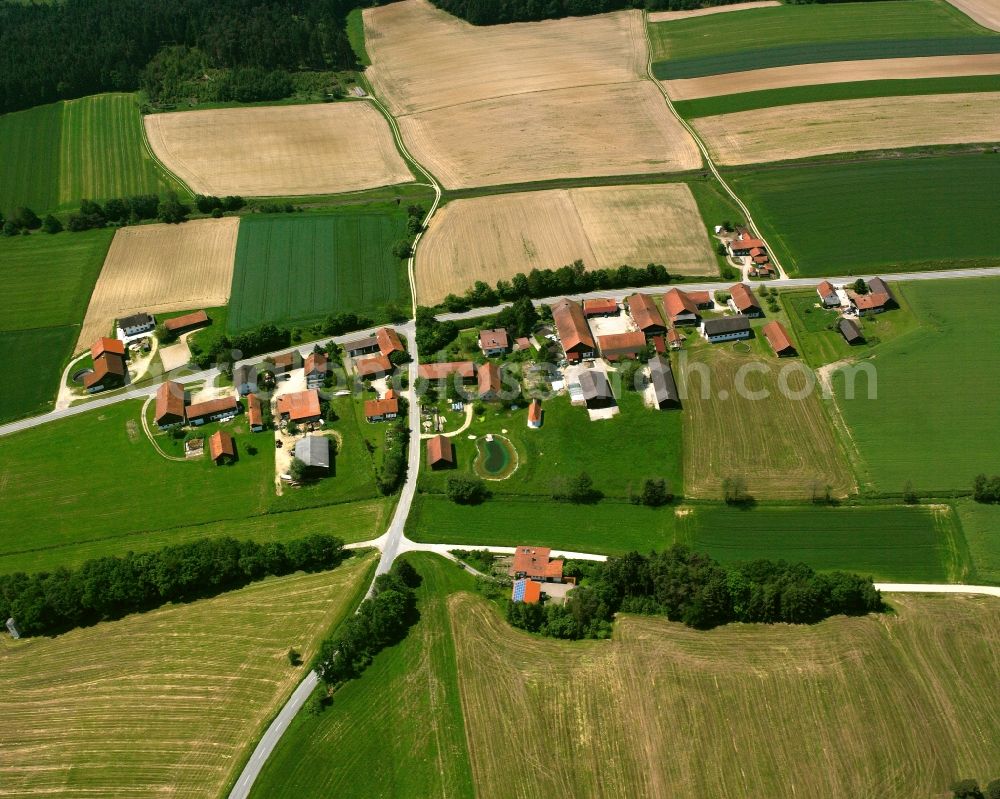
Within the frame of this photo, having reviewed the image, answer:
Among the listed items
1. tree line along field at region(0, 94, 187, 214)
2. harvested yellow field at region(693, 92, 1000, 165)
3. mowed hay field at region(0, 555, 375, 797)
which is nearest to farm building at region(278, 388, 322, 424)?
mowed hay field at region(0, 555, 375, 797)

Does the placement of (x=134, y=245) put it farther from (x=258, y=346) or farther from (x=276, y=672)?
(x=276, y=672)

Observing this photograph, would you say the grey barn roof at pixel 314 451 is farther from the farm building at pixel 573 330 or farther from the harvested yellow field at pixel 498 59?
the harvested yellow field at pixel 498 59

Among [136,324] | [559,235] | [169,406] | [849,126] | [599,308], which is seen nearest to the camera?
[169,406]

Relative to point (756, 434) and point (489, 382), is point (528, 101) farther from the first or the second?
point (756, 434)

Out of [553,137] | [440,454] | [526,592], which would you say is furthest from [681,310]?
[553,137]

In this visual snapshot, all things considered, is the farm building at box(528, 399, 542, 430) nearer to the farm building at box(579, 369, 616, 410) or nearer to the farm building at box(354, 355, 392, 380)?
the farm building at box(579, 369, 616, 410)

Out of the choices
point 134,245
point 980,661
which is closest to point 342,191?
point 134,245

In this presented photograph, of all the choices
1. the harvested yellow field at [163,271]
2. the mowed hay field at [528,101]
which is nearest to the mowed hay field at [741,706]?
the harvested yellow field at [163,271]
